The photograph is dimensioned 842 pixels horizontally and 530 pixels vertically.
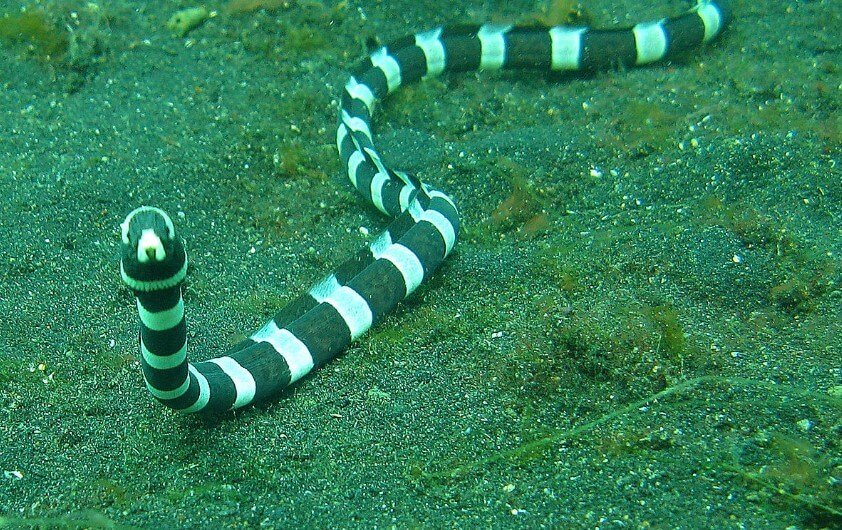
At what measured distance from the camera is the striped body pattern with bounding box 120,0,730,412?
6.88ft

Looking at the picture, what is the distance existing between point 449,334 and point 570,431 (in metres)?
0.87

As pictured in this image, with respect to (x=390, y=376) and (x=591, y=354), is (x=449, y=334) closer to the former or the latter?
(x=390, y=376)

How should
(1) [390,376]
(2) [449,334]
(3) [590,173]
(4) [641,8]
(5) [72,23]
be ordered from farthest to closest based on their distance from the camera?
1. (4) [641,8]
2. (5) [72,23]
3. (3) [590,173]
4. (2) [449,334]
5. (1) [390,376]

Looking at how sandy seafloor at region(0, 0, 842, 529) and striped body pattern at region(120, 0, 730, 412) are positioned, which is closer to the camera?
striped body pattern at region(120, 0, 730, 412)

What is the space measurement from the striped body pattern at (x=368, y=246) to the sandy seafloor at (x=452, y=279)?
13 centimetres

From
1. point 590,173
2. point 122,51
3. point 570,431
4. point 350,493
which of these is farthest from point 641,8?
point 350,493

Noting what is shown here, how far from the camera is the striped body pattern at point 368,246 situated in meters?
2.10

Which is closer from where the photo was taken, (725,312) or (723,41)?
(725,312)

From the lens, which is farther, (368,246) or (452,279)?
(452,279)

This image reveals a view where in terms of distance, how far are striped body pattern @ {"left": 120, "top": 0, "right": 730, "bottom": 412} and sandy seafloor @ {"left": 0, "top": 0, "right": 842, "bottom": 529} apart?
0.44 feet

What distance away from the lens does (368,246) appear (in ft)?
11.7

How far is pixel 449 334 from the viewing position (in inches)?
128

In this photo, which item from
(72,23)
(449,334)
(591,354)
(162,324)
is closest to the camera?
(162,324)

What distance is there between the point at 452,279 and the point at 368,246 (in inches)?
19.2
